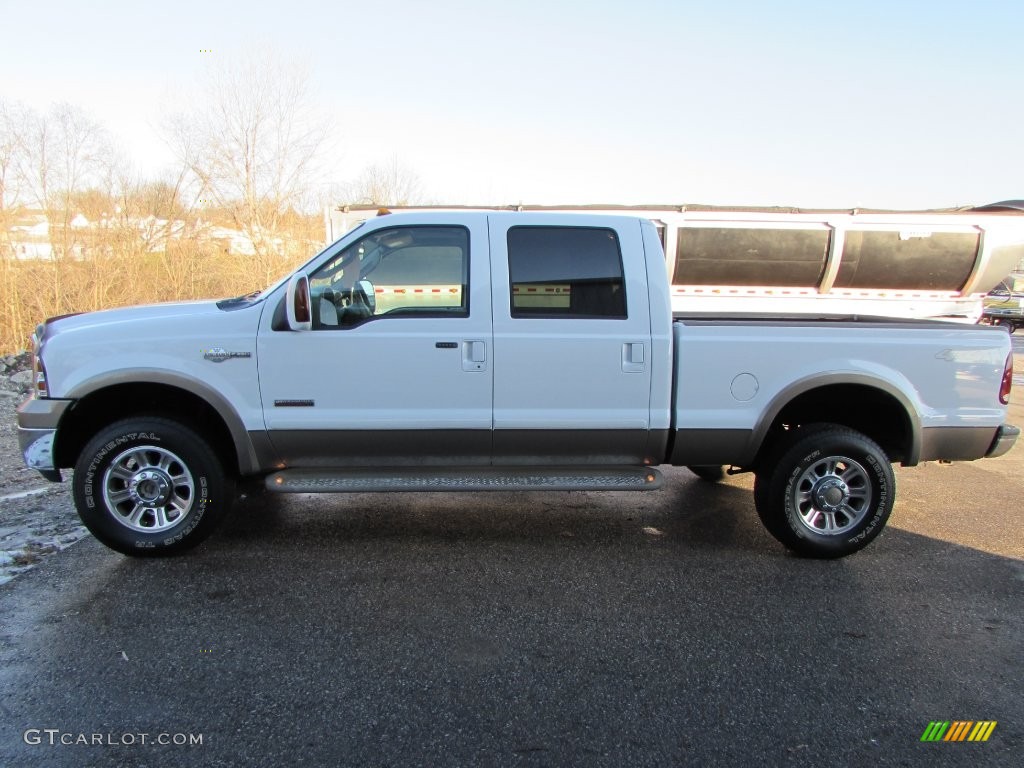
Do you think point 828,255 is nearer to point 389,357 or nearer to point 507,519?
point 507,519

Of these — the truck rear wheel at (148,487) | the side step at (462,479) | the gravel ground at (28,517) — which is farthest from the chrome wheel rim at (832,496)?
the gravel ground at (28,517)

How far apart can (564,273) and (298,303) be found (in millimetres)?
1620

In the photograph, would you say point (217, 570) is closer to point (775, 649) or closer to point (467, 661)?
point (467, 661)

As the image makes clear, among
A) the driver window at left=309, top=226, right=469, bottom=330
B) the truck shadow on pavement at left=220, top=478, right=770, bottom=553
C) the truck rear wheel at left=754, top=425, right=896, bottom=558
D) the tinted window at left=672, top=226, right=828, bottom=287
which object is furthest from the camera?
the tinted window at left=672, top=226, right=828, bottom=287

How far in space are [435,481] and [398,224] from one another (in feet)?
5.29

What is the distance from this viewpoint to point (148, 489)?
3.90 meters

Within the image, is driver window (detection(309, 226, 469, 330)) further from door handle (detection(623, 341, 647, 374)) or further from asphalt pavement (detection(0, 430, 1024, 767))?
asphalt pavement (detection(0, 430, 1024, 767))

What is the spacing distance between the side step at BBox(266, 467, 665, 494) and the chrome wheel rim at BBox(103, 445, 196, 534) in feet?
1.79

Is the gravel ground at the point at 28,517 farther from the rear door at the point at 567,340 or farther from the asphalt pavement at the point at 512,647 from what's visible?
the rear door at the point at 567,340

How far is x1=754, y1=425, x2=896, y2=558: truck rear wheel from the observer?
4102 millimetres

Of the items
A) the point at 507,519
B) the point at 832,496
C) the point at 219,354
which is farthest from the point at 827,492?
the point at 219,354

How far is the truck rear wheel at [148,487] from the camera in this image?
3.84m

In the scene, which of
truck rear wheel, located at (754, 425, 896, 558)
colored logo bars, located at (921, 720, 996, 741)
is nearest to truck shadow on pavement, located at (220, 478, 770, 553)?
truck rear wheel, located at (754, 425, 896, 558)

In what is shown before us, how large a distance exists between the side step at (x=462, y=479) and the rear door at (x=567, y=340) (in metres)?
0.12
